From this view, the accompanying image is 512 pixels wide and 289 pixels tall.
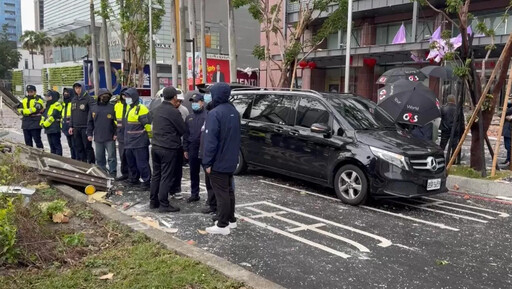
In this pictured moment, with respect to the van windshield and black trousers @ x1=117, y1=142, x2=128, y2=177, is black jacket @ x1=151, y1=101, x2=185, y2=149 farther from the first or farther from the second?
the van windshield

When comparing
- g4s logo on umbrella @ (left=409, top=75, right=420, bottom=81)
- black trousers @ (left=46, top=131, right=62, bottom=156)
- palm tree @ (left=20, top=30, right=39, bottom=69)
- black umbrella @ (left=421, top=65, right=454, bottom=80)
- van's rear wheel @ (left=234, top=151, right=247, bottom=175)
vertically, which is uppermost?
palm tree @ (left=20, top=30, right=39, bottom=69)

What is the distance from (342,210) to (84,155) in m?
5.86

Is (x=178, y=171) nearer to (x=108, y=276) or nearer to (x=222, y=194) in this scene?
(x=222, y=194)

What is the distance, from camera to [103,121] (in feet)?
28.1

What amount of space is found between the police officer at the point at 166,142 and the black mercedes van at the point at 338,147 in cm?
230

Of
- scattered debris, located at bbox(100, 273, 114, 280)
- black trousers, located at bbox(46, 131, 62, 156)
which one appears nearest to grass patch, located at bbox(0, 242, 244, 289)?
scattered debris, located at bbox(100, 273, 114, 280)

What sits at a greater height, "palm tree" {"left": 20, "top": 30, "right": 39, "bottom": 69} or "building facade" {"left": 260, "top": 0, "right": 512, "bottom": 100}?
"palm tree" {"left": 20, "top": 30, "right": 39, "bottom": 69}

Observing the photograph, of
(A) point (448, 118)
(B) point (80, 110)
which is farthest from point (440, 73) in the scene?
(B) point (80, 110)

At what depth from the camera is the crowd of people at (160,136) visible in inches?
209

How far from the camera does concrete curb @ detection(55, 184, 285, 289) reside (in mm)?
3703

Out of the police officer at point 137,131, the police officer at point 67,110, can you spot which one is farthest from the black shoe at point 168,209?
the police officer at point 67,110

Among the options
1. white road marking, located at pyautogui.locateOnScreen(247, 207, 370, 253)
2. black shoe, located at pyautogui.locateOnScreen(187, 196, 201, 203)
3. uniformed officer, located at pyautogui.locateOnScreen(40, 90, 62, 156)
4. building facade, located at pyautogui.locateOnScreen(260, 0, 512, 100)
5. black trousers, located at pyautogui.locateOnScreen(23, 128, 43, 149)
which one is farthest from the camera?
building facade, located at pyautogui.locateOnScreen(260, 0, 512, 100)

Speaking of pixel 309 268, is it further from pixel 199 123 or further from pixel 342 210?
→ pixel 199 123

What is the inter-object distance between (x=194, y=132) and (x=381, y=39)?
20.0 metres
